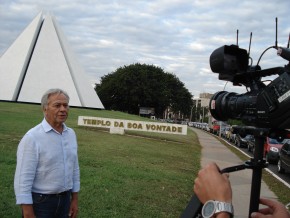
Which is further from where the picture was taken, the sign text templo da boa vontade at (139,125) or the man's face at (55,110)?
the sign text templo da boa vontade at (139,125)

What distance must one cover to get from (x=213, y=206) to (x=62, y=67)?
155 ft

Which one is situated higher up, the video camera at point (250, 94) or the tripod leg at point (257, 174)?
the video camera at point (250, 94)

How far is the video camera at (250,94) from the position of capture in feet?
5.61

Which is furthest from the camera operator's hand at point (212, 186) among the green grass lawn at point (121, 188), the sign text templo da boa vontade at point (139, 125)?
the sign text templo da boa vontade at point (139, 125)

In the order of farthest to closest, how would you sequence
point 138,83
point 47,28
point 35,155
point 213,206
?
point 138,83 < point 47,28 < point 35,155 < point 213,206

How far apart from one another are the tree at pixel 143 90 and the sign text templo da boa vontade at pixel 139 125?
44.2 m

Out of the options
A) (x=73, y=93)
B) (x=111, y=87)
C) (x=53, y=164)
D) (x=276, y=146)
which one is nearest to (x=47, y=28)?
(x=73, y=93)

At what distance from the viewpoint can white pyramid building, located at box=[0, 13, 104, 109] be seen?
45062mm

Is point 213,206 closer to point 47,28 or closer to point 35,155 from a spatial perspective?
point 35,155

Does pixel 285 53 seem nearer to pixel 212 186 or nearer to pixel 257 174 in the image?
pixel 257 174

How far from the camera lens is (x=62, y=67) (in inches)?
1859

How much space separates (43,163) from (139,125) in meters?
18.4

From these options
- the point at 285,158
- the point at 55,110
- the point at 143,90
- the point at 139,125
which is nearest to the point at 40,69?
the point at 143,90

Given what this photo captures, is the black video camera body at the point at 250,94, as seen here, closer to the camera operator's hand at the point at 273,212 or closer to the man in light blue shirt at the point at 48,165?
the camera operator's hand at the point at 273,212
